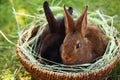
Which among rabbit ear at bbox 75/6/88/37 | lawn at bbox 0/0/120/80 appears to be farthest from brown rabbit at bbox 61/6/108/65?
lawn at bbox 0/0/120/80

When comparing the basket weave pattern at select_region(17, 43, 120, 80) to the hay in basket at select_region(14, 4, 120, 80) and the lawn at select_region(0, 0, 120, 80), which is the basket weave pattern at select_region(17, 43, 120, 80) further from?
the lawn at select_region(0, 0, 120, 80)

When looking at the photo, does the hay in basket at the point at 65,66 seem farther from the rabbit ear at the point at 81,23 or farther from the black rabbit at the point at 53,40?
the rabbit ear at the point at 81,23

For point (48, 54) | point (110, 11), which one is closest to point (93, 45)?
point (48, 54)

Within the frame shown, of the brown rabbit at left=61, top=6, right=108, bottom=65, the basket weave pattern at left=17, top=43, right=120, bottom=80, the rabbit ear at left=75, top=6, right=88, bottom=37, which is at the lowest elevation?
the basket weave pattern at left=17, top=43, right=120, bottom=80

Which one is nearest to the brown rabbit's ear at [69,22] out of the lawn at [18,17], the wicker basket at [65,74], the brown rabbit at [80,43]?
the brown rabbit at [80,43]

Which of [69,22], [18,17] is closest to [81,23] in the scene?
[69,22]

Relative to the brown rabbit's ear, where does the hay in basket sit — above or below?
below

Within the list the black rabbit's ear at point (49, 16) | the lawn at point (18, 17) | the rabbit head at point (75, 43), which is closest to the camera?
the rabbit head at point (75, 43)
